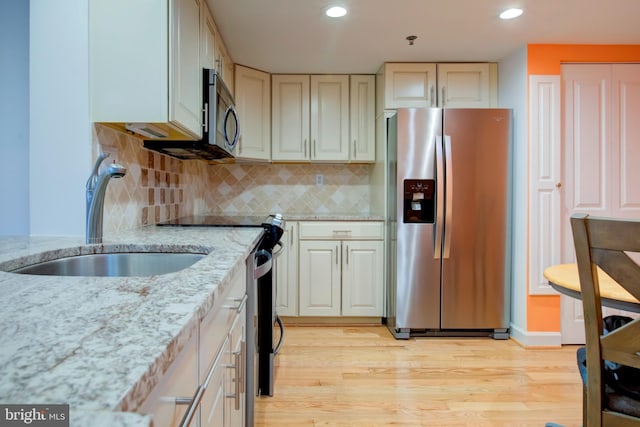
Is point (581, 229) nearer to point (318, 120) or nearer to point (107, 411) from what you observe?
point (107, 411)

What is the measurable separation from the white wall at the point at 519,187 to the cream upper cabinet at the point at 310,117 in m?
1.33

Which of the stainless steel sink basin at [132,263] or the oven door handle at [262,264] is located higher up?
the stainless steel sink basin at [132,263]

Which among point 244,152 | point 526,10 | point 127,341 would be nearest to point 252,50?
point 244,152

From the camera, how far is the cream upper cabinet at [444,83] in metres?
2.88

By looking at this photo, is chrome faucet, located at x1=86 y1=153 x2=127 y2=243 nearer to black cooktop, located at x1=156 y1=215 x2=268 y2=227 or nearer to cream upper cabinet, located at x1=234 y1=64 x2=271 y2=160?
black cooktop, located at x1=156 y1=215 x2=268 y2=227

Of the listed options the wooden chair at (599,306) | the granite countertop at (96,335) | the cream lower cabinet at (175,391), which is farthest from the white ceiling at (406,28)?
the cream lower cabinet at (175,391)

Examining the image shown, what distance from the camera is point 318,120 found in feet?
10.4

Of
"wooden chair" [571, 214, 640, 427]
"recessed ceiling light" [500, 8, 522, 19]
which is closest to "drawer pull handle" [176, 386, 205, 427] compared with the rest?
"wooden chair" [571, 214, 640, 427]

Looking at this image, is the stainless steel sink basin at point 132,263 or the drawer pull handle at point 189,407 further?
the stainless steel sink basin at point 132,263

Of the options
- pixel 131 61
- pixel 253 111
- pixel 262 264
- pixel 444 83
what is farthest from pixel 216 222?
pixel 444 83

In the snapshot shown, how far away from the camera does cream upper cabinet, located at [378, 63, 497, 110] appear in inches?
113

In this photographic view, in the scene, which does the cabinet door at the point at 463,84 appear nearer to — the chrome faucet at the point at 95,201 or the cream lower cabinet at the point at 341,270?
the cream lower cabinet at the point at 341,270

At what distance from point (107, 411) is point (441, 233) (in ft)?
8.35

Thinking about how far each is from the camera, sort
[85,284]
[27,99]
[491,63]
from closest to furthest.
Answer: [85,284]
[27,99]
[491,63]
